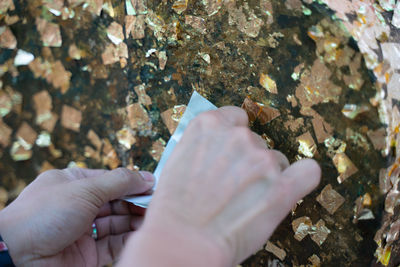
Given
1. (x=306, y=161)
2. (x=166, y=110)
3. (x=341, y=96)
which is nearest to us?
(x=306, y=161)

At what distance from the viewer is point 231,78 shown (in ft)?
2.21

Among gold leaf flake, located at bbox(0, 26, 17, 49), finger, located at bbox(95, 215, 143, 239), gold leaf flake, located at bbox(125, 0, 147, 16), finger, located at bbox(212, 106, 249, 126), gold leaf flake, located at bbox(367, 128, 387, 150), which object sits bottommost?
finger, located at bbox(95, 215, 143, 239)

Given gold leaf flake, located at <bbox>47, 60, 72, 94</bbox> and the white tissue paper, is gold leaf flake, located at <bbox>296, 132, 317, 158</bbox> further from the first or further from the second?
gold leaf flake, located at <bbox>47, 60, 72, 94</bbox>

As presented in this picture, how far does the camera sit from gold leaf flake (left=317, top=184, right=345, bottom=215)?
0.60 meters

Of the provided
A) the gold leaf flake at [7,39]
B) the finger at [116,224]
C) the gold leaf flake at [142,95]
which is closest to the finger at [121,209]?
the finger at [116,224]

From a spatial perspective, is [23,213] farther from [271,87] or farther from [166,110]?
[271,87]

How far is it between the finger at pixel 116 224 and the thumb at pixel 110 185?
10cm

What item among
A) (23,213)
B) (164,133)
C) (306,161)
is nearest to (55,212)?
(23,213)

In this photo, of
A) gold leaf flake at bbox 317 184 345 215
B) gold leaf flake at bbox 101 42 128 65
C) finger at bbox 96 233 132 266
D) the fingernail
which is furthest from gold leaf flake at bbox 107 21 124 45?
gold leaf flake at bbox 317 184 345 215

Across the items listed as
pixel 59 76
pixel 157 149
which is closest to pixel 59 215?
pixel 157 149

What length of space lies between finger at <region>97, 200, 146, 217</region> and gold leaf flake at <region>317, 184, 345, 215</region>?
36cm

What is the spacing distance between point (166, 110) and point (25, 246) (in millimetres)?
372

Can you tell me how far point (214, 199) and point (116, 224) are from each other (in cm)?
41

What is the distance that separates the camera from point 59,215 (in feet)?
1.92
